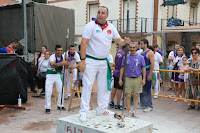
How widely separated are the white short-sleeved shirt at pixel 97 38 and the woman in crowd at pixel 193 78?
3758mm

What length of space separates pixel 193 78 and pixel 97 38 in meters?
4.27

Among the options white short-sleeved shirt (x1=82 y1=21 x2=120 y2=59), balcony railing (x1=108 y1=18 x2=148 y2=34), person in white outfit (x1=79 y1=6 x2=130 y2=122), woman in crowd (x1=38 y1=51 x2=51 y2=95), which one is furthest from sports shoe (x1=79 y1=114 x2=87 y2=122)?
balcony railing (x1=108 y1=18 x2=148 y2=34)

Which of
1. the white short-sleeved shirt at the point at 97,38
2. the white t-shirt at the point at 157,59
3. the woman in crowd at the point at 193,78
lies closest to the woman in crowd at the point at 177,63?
the white t-shirt at the point at 157,59

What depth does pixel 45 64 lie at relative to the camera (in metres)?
9.42

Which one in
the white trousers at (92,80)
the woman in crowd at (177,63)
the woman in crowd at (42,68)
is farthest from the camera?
the woman in crowd at (42,68)

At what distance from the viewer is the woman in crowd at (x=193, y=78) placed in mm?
7355

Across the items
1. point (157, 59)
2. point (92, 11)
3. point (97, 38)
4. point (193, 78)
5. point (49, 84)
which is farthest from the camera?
point (92, 11)

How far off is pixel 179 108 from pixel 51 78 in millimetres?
4003

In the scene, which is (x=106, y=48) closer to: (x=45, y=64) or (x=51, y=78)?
(x=51, y=78)

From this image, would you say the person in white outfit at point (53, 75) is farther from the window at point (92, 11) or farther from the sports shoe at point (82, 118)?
the window at point (92, 11)

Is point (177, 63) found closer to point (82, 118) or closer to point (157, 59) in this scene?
point (157, 59)

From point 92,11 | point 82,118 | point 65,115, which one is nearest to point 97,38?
point 82,118

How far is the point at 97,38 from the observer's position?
4469 mm

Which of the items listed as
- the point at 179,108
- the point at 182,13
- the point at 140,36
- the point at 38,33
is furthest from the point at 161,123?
the point at 182,13
